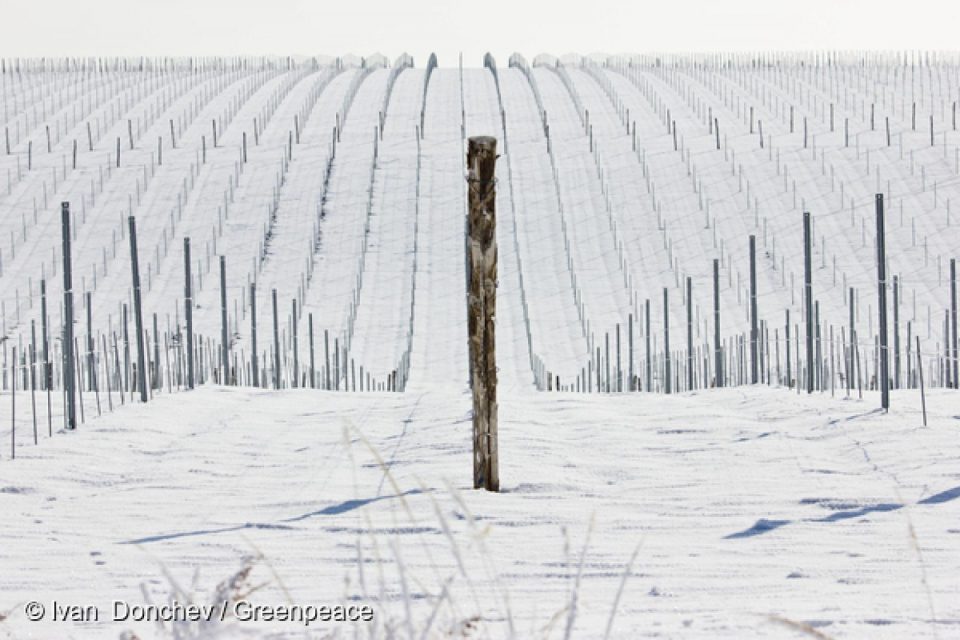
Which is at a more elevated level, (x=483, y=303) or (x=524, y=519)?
(x=483, y=303)

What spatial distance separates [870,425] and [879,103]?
2552 centimetres

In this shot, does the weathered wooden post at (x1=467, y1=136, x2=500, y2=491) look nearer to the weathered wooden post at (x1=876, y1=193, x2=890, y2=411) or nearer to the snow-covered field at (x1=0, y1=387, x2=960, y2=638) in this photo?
the snow-covered field at (x1=0, y1=387, x2=960, y2=638)

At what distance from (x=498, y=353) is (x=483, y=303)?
43.5ft

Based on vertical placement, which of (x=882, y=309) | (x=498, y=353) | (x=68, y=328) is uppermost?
(x=68, y=328)

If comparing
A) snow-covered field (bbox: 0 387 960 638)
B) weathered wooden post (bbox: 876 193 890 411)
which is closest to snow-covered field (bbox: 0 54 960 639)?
snow-covered field (bbox: 0 387 960 638)

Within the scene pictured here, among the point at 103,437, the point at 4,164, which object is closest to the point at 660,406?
the point at 103,437

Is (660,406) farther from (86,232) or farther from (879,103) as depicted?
(879,103)

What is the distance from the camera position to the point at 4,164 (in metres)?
31.0

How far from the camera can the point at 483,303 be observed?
7562 millimetres
